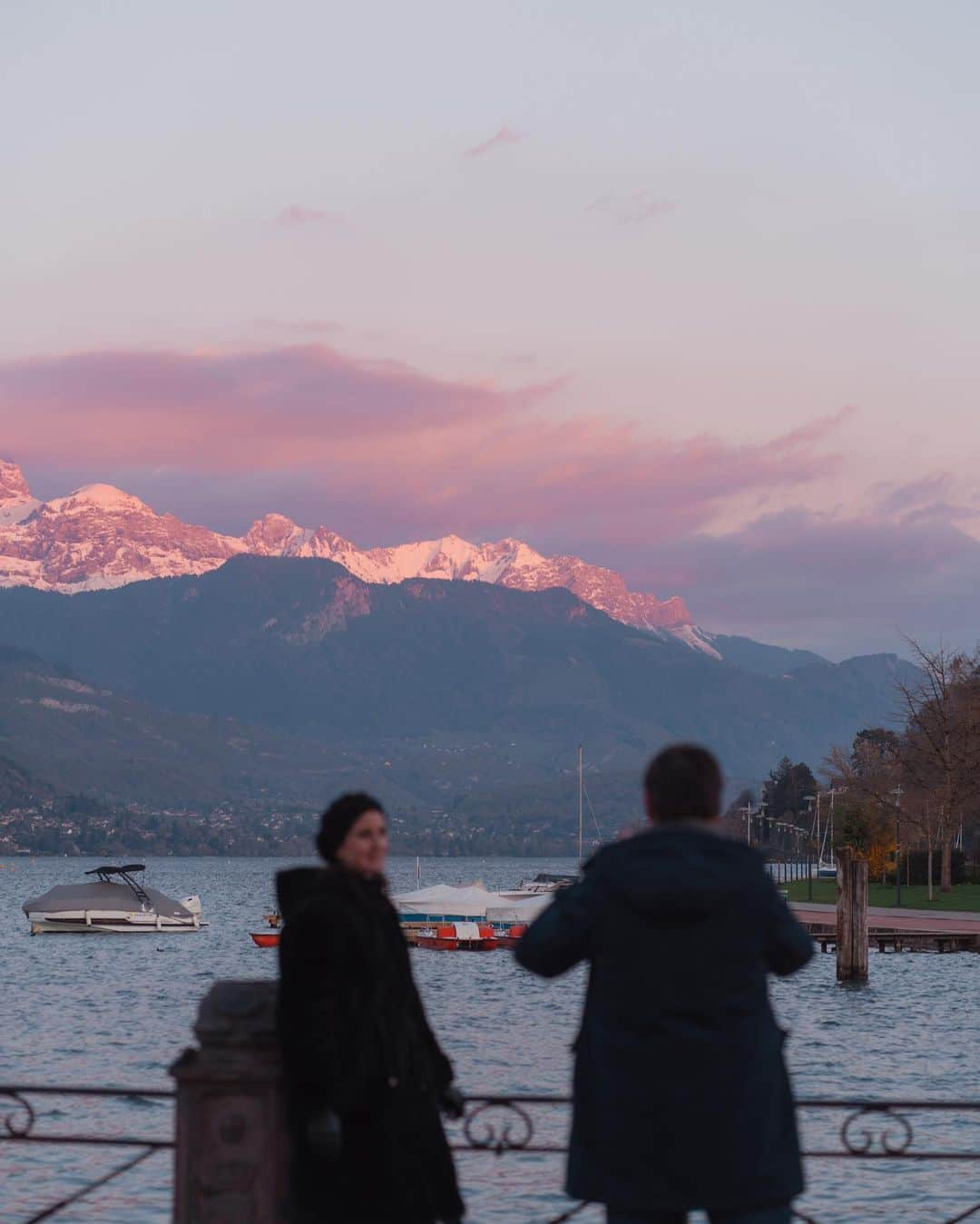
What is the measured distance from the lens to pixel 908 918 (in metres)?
75.0

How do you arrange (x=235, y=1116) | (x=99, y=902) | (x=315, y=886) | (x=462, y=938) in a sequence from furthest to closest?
1. (x=99, y=902)
2. (x=462, y=938)
3. (x=235, y=1116)
4. (x=315, y=886)

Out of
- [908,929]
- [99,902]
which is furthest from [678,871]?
[99,902]

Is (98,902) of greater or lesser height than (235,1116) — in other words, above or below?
below

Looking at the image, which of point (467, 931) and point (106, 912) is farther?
point (106, 912)

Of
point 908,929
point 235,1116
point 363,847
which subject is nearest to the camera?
point 363,847

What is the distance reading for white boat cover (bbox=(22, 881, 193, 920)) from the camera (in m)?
109

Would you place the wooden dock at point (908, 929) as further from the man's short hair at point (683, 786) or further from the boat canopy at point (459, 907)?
the man's short hair at point (683, 786)

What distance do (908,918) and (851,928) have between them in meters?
19.4

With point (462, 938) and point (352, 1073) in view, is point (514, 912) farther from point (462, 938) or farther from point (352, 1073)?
point (352, 1073)

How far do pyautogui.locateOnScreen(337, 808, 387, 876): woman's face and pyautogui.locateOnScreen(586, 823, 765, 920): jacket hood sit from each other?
1.23 m

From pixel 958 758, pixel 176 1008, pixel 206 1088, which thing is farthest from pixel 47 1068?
pixel 958 758

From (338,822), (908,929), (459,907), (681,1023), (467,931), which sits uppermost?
(338,822)

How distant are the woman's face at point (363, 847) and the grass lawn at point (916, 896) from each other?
3075 inches

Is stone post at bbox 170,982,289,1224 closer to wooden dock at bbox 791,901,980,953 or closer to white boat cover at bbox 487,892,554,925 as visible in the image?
wooden dock at bbox 791,901,980,953
